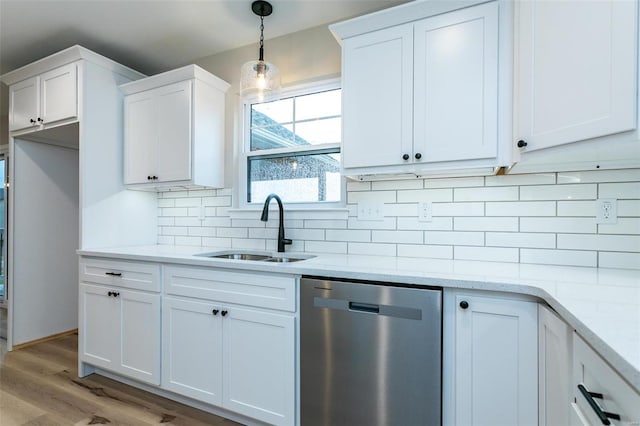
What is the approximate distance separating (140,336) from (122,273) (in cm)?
44

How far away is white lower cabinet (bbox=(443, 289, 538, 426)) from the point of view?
1275mm

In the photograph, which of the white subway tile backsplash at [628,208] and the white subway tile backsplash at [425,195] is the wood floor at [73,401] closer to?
the white subway tile backsplash at [425,195]

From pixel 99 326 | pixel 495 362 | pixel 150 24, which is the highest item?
pixel 150 24

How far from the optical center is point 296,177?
8.34ft

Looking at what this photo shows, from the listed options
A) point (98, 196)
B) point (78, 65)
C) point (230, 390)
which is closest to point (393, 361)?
point (230, 390)

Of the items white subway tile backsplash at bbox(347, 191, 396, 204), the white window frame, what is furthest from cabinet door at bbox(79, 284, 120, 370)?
white subway tile backsplash at bbox(347, 191, 396, 204)

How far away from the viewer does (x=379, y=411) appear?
4.85 feet

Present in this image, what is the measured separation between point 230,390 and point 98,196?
181 cm

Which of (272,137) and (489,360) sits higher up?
(272,137)

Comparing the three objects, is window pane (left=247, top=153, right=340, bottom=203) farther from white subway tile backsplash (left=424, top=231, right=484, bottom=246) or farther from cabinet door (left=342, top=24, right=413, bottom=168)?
white subway tile backsplash (left=424, top=231, right=484, bottom=246)

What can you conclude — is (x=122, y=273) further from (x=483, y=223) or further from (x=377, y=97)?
(x=483, y=223)

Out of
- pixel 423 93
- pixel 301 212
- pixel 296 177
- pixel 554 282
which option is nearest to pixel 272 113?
pixel 296 177

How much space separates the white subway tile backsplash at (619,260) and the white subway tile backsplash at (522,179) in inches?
16.8

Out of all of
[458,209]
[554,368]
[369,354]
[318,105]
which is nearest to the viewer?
[554,368]
